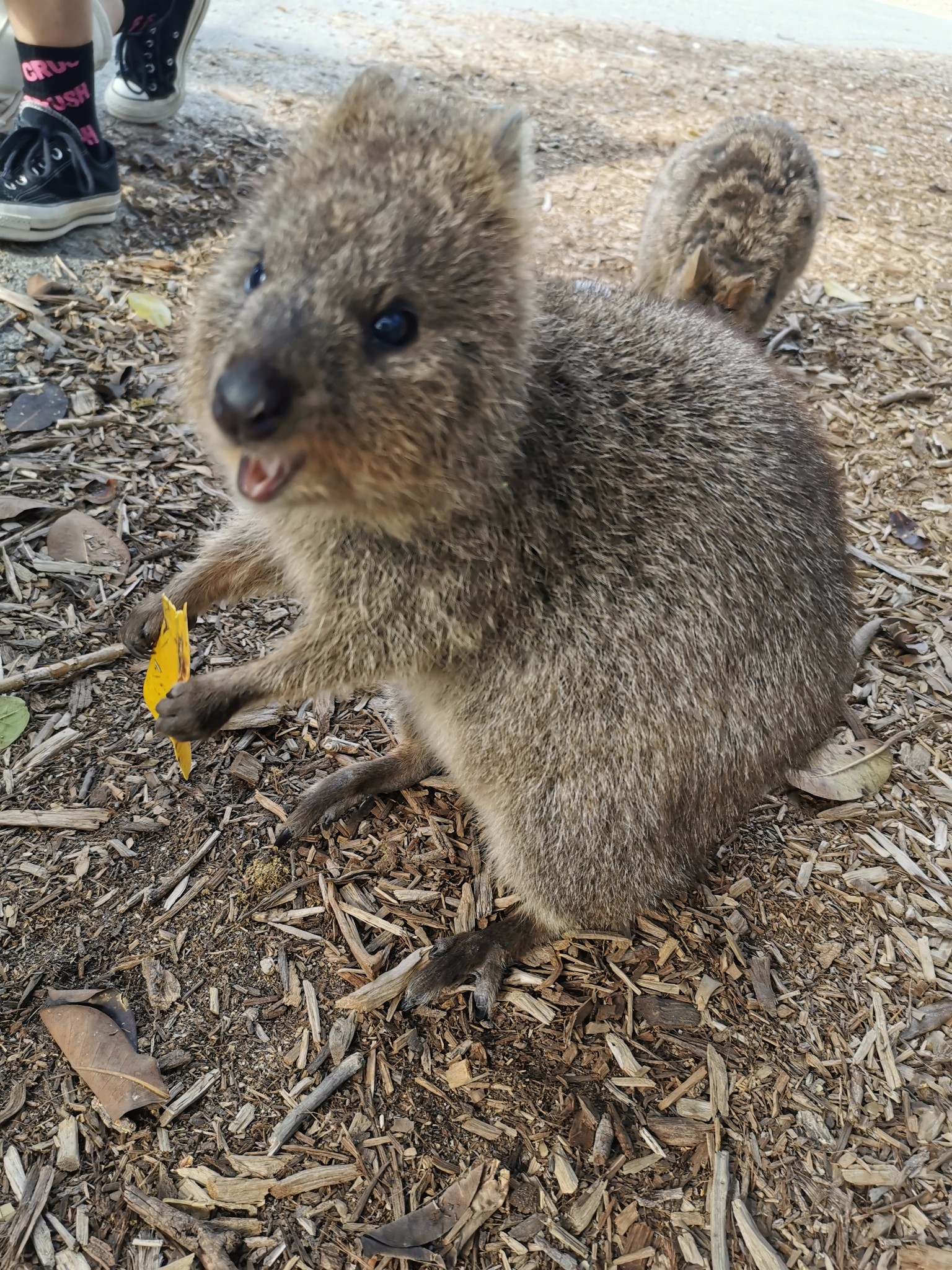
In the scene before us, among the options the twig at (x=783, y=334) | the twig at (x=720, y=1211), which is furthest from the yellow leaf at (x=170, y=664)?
the twig at (x=783, y=334)

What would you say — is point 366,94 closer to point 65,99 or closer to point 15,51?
point 65,99

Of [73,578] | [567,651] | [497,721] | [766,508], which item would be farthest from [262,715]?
[766,508]

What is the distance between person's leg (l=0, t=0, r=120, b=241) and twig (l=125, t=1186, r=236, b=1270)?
16.6 feet

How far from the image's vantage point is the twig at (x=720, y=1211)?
2711mm

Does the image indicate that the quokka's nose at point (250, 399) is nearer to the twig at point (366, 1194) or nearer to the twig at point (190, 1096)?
the twig at point (190, 1096)

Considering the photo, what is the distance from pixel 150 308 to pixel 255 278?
3.33m

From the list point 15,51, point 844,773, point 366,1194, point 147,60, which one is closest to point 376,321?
point 366,1194

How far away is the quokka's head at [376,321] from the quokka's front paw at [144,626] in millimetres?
1059

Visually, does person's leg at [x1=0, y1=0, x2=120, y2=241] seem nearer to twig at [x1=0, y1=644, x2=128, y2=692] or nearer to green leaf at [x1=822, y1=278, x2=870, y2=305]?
twig at [x1=0, y1=644, x2=128, y2=692]

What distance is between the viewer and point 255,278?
100 inches

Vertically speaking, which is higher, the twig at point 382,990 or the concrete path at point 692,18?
the concrete path at point 692,18

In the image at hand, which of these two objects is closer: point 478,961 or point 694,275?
point 478,961

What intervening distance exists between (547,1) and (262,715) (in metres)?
10.7

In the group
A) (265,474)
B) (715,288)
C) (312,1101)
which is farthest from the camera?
(715,288)
